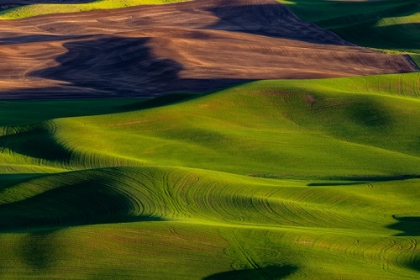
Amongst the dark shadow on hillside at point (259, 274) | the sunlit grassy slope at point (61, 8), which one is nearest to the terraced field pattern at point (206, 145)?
the dark shadow on hillside at point (259, 274)

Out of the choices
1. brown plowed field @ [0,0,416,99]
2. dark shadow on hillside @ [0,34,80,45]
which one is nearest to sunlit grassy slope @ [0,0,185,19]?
brown plowed field @ [0,0,416,99]

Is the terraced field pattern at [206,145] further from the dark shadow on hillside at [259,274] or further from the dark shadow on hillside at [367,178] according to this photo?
the dark shadow on hillside at [367,178]

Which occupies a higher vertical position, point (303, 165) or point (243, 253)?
point (243, 253)

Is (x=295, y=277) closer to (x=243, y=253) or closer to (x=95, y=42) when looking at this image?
(x=243, y=253)

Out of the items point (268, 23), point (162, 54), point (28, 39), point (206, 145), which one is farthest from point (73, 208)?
point (268, 23)

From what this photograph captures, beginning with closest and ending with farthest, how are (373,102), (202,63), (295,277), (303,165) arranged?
(295,277) → (303,165) → (373,102) → (202,63)

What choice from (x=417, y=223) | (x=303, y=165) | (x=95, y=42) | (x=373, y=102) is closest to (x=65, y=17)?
(x=95, y=42)

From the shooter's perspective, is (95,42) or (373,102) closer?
(373,102)
